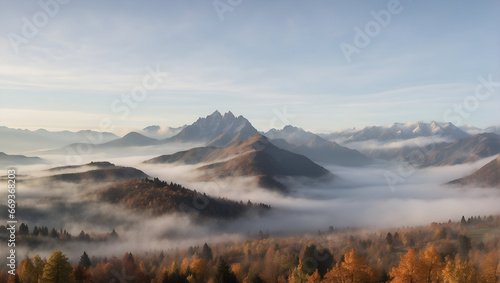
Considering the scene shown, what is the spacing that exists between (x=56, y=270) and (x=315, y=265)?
298 ft

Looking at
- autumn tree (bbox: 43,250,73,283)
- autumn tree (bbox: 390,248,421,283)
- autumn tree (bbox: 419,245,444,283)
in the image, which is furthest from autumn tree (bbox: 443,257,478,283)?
autumn tree (bbox: 43,250,73,283)

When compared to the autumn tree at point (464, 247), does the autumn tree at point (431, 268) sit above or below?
above

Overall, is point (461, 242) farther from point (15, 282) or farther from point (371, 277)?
point (15, 282)

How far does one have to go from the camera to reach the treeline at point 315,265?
87.8 meters

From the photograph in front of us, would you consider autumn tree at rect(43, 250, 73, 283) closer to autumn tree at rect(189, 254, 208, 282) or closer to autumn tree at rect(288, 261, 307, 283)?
autumn tree at rect(189, 254, 208, 282)

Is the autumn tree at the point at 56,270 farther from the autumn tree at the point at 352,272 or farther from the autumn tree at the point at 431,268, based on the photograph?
the autumn tree at the point at 431,268

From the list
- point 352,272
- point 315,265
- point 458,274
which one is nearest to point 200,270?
point 315,265

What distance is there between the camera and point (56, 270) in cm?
9019

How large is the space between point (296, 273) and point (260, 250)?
76.1 metres

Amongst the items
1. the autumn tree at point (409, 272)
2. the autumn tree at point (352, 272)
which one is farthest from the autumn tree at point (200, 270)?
the autumn tree at point (409, 272)

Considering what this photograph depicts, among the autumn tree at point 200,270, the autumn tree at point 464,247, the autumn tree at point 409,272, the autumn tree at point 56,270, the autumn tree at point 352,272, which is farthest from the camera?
the autumn tree at point 464,247

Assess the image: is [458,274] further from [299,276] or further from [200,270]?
[200,270]

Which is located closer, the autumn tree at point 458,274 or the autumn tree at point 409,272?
the autumn tree at point 458,274

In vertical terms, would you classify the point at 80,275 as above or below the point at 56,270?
below
